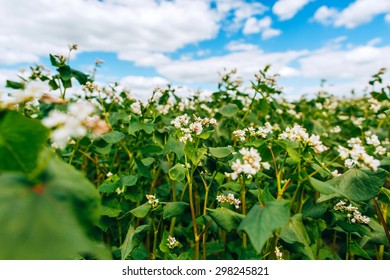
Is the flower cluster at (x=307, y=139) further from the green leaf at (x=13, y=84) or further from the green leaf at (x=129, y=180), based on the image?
the green leaf at (x=13, y=84)

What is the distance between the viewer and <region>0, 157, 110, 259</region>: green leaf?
85 cm

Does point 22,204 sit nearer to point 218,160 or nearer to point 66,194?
point 66,194

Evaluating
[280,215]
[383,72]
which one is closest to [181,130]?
[280,215]

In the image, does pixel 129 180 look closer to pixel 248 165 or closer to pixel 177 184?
pixel 177 184

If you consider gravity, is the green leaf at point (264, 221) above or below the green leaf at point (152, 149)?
below

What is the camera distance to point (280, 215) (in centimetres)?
142

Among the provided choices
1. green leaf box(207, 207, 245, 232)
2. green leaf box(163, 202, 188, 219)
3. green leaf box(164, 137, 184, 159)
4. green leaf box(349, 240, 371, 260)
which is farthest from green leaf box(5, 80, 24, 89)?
green leaf box(349, 240, 371, 260)

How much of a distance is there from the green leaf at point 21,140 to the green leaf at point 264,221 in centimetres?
86

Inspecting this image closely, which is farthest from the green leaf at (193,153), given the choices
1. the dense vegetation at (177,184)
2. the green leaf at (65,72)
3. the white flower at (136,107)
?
the green leaf at (65,72)

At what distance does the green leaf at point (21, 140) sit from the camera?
3.69 feet

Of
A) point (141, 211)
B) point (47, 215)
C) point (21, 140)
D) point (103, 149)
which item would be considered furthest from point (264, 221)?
point (103, 149)

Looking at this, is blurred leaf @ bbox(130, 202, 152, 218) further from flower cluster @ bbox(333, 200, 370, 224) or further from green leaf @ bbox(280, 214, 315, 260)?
flower cluster @ bbox(333, 200, 370, 224)

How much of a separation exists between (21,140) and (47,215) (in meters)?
0.36

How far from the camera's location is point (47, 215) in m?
0.91
